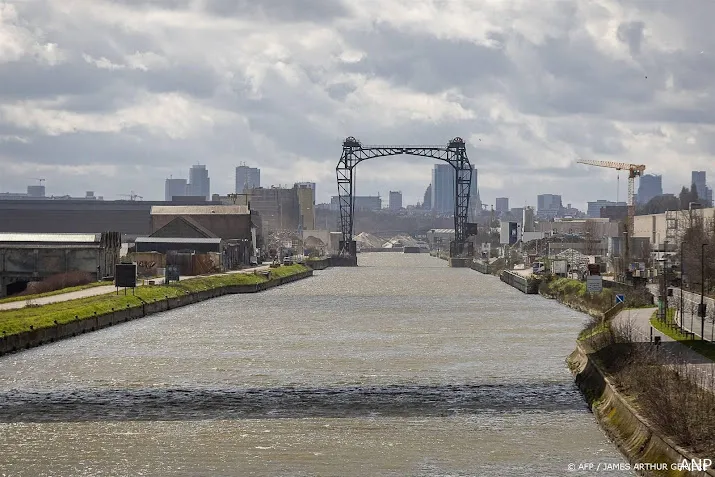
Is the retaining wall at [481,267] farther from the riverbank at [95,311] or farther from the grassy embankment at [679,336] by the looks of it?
the grassy embankment at [679,336]

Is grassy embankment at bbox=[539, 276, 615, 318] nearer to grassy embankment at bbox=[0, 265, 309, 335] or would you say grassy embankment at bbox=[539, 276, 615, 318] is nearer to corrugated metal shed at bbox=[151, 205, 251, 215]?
grassy embankment at bbox=[0, 265, 309, 335]

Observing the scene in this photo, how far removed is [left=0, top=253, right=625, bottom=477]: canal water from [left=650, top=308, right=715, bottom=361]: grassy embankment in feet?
12.7

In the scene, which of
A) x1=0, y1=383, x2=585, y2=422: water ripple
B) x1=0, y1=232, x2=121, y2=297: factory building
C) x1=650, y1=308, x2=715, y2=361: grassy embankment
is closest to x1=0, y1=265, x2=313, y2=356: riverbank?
x1=0, y1=232, x2=121, y2=297: factory building

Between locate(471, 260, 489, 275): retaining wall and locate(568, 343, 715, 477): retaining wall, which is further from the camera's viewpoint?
locate(471, 260, 489, 275): retaining wall

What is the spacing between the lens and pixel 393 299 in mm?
93125

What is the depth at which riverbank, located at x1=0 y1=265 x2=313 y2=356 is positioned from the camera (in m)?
51.6

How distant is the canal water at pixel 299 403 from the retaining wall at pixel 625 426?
1.43 ft

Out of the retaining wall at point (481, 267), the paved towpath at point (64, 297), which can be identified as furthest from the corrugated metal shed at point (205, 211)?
the paved towpath at point (64, 297)

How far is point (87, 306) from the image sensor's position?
210ft

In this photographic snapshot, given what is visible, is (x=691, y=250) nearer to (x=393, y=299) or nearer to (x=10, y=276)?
(x=393, y=299)

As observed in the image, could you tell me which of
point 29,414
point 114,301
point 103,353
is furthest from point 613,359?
point 114,301

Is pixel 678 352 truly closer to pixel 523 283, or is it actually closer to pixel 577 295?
pixel 577 295

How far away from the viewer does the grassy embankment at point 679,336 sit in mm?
37503

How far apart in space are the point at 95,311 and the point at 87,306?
107cm
